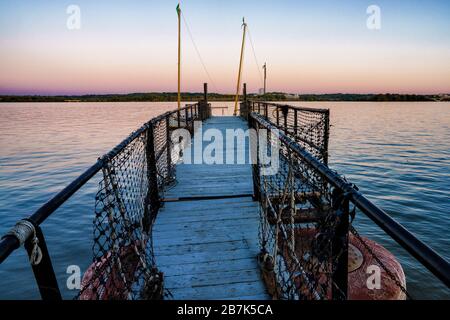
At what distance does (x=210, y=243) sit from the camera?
4090mm

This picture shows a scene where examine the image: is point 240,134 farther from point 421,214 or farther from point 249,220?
point 249,220

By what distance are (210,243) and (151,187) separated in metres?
1.61

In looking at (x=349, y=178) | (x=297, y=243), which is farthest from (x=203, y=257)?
(x=349, y=178)

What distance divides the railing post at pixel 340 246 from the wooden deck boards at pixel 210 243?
4.76ft

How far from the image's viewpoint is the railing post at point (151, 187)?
443 centimetres

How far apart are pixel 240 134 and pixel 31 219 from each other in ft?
42.3

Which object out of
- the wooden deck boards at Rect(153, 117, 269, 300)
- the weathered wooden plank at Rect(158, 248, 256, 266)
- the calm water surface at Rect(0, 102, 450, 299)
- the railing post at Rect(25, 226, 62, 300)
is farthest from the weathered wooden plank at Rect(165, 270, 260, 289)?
the calm water surface at Rect(0, 102, 450, 299)

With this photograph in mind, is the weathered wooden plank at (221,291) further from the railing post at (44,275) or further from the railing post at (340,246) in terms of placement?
the railing post at (44,275)

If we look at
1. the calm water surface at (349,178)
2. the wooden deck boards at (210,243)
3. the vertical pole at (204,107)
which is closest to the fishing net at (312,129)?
the wooden deck boards at (210,243)

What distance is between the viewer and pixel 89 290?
4086 mm

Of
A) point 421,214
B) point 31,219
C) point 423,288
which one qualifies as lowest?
point 423,288

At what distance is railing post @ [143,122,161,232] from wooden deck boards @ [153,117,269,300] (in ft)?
0.49

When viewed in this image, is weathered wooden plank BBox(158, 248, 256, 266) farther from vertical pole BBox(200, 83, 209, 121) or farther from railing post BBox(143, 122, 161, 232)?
vertical pole BBox(200, 83, 209, 121)
